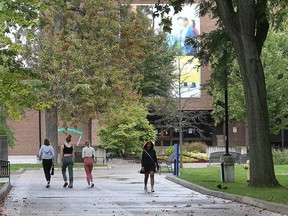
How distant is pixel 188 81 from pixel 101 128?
1322cm

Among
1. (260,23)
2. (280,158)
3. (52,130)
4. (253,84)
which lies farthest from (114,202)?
(280,158)

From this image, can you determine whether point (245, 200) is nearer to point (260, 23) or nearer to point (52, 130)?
point (260, 23)

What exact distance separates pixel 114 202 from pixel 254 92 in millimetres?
6117

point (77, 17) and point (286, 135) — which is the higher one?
point (77, 17)

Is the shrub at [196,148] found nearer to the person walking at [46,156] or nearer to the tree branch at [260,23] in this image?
the person walking at [46,156]

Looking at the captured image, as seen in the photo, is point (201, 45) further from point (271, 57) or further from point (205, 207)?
point (271, 57)

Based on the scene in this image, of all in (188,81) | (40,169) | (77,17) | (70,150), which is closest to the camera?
(70,150)

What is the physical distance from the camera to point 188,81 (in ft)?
206

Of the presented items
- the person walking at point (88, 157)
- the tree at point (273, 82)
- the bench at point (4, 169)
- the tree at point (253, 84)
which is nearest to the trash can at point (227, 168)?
the tree at point (253, 84)

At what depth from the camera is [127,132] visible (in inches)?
2019

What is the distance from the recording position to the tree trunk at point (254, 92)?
21.4 meters

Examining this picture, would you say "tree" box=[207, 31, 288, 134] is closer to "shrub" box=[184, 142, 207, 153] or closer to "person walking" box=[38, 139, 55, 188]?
"shrub" box=[184, 142, 207, 153]

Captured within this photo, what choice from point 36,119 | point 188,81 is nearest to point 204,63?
point 188,81

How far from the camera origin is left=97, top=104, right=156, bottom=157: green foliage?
5084 cm
